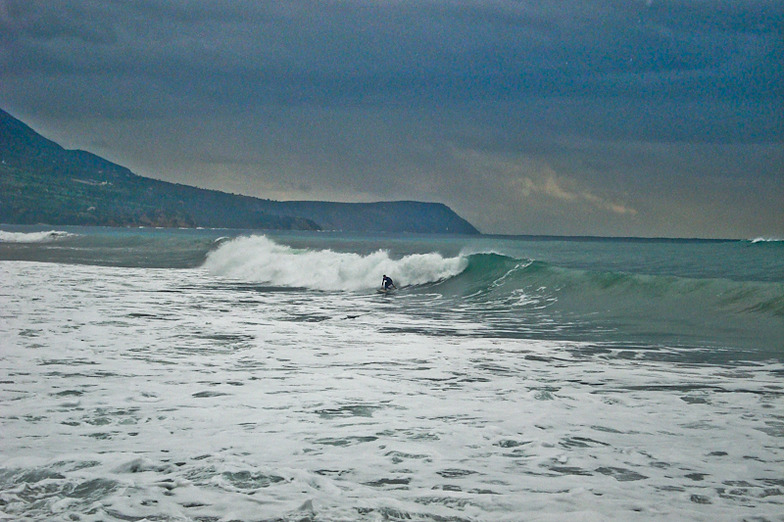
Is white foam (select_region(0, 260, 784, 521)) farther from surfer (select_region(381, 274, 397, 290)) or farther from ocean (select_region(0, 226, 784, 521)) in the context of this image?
surfer (select_region(381, 274, 397, 290))

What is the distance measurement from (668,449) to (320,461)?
3.04m

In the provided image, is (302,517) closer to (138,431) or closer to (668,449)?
(138,431)

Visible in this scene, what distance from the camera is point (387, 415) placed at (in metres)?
7.42

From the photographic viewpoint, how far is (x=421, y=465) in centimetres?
580

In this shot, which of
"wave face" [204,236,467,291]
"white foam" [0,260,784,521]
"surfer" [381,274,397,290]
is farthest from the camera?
"wave face" [204,236,467,291]

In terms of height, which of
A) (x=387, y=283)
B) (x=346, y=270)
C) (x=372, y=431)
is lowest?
(x=372, y=431)

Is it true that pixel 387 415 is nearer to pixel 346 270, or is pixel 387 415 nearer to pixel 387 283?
pixel 387 283

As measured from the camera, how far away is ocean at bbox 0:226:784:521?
502 centimetres

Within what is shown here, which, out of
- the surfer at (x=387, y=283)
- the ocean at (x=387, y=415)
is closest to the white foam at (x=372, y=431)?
the ocean at (x=387, y=415)

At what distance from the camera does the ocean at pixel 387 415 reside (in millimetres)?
5016

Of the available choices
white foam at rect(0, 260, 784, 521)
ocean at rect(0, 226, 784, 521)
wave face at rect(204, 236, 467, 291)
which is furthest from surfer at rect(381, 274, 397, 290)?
white foam at rect(0, 260, 784, 521)

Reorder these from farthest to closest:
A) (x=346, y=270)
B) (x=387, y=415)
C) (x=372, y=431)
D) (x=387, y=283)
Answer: (x=346, y=270) < (x=387, y=283) < (x=387, y=415) < (x=372, y=431)

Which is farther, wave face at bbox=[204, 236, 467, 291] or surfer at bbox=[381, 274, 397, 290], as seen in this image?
wave face at bbox=[204, 236, 467, 291]

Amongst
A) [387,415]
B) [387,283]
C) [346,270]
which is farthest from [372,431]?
[346,270]
